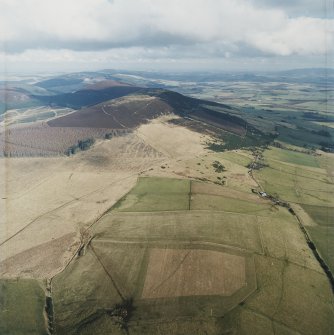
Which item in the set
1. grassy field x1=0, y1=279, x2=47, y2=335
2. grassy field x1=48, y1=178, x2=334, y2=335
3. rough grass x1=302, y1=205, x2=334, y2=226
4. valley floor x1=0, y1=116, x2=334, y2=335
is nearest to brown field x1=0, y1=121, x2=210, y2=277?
valley floor x1=0, y1=116, x2=334, y2=335

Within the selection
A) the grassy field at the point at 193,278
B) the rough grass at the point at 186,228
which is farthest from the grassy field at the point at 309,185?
the rough grass at the point at 186,228

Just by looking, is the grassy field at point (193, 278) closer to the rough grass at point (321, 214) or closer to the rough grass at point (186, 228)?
the rough grass at point (186, 228)

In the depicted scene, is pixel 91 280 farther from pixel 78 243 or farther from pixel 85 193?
pixel 85 193

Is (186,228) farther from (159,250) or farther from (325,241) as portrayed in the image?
(325,241)

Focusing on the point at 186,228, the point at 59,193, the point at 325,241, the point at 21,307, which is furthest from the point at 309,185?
the point at 21,307

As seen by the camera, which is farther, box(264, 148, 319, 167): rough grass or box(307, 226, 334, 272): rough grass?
box(264, 148, 319, 167): rough grass

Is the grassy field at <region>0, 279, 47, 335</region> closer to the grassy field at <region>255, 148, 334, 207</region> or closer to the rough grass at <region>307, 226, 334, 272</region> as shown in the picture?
the rough grass at <region>307, 226, 334, 272</region>
